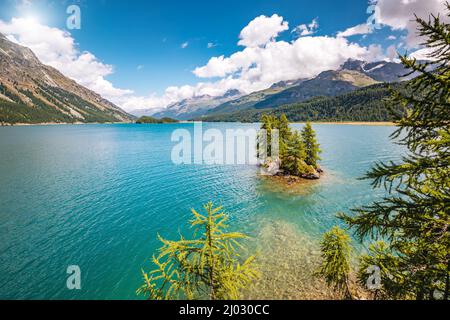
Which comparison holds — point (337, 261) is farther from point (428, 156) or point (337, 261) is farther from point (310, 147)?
point (310, 147)

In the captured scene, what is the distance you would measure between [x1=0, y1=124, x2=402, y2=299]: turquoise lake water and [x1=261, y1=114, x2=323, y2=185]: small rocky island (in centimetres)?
426

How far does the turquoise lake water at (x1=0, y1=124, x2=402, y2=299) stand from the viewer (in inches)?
734

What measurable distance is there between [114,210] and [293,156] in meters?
37.0

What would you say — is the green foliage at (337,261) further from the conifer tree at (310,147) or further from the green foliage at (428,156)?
the conifer tree at (310,147)

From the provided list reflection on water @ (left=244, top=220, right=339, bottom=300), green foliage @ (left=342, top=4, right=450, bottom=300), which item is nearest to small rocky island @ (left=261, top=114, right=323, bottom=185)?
reflection on water @ (left=244, top=220, right=339, bottom=300)

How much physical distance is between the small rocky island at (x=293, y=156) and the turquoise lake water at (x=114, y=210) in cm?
426

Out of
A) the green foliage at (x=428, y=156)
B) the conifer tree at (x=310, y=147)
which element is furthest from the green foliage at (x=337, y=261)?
the conifer tree at (x=310, y=147)

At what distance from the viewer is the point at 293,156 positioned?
4791 cm

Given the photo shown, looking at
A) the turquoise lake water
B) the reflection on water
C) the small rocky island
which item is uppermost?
the small rocky island

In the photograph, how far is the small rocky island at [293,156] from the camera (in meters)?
46.5

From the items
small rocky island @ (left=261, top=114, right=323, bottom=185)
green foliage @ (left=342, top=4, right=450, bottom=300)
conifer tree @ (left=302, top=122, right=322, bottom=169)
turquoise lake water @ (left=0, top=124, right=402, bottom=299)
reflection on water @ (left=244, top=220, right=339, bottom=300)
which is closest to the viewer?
green foliage @ (left=342, top=4, right=450, bottom=300)
